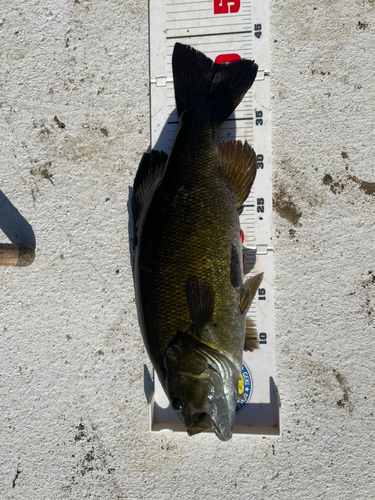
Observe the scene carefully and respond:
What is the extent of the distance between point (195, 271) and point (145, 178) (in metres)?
0.57

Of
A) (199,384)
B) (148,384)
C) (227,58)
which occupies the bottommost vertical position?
(148,384)

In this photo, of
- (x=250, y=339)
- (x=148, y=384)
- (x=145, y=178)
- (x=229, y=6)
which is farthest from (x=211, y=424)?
(x=229, y=6)

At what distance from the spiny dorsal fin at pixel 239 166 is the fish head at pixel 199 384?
70 centimetres

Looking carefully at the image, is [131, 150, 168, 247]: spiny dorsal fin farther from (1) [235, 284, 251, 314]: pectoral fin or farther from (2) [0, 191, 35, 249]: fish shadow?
(2) [0, 191, 35, 249]: fish shadow

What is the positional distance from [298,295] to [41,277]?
5.25ft

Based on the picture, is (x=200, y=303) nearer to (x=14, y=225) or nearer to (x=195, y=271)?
(x=195, y=271)

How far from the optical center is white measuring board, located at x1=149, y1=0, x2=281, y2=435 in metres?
1.93

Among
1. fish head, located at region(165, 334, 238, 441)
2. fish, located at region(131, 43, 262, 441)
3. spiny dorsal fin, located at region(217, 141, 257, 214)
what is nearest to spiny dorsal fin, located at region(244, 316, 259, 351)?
fish, located at region(131, 43, 262, 441)

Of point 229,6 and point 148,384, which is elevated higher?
point 229,6

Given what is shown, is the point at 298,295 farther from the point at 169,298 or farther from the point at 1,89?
the point at 1,89

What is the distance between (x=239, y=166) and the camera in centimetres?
163

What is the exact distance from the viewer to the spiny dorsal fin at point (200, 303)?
1.36 metres

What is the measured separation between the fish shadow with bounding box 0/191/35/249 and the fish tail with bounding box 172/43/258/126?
4.06 ft

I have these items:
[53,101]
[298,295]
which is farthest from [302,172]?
[53,101]
